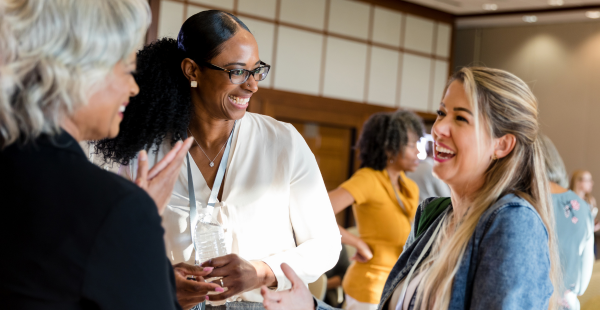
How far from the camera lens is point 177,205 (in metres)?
1.65

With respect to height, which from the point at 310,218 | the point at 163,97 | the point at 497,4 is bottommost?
the point at 310,218

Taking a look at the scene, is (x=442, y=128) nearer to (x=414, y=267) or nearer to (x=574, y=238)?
(x=414, y=267)

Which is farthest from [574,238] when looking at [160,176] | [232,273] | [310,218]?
[160,176]

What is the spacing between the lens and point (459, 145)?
4.99 ft

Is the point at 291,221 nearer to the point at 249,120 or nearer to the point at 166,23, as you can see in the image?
the point at 249,120

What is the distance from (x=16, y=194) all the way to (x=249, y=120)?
1046mm

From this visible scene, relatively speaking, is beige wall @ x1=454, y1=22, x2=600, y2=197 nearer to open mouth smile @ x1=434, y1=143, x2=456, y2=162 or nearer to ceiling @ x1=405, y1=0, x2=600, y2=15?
ceiling @ x1=405, y1=0, x2=600, y2=15

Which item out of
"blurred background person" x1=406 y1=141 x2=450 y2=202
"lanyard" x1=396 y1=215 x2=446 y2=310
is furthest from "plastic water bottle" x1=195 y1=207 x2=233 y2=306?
"blurred background person" x1=406 y1=141 x2=450 y2=202

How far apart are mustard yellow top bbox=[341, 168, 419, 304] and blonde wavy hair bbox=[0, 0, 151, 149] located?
7.83 feet

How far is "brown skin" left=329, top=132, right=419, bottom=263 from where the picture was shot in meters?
3.04

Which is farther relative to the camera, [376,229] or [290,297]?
[376,229]

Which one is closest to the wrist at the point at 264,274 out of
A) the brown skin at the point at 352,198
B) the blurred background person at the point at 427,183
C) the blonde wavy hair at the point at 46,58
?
A: the blonde wavy hair at the point at 46,58

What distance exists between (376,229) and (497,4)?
582cm

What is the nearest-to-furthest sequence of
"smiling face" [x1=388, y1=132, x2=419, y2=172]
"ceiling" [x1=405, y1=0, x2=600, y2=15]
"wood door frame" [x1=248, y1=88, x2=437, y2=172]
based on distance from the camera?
"smiling face" [x1=388, y1=132, x2=419, y2=172] → "wood door frame" [x1=248, y1=88, x2=437, y2=172] → "ceiling" [x1=405, y1=0, x2=600, y2=15]
